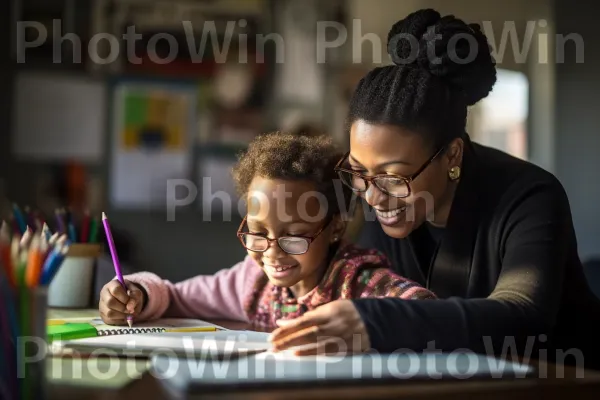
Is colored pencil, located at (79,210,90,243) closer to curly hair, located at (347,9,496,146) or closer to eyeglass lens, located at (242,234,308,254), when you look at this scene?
eyeglass lens, located at (242,234,308,254)

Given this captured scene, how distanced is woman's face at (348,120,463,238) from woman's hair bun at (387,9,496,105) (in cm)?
9

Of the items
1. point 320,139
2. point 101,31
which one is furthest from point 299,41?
point 320,139

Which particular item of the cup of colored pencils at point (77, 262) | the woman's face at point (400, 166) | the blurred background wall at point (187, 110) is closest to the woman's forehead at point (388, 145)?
the woman's face at point (400, 166)

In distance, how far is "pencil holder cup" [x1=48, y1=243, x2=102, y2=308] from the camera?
1.37m

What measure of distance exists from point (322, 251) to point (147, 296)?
0.91 ft

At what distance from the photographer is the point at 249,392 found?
617mm

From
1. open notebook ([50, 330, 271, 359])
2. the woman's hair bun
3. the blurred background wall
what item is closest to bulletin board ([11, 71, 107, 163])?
the blurred background wall

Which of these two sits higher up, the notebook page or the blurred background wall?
the blurred background wall

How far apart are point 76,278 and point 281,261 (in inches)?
16.6

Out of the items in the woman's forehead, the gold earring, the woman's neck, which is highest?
the woman's forehead

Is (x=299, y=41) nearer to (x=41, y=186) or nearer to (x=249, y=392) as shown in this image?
(x=41, y=186)

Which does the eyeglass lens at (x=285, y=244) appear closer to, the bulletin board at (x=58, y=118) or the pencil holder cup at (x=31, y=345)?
the pencil holder cup at (x=31, y=345)

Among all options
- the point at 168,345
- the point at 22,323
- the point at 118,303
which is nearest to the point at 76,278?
the point at 118,303

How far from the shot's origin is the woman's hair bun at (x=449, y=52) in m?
1.18
